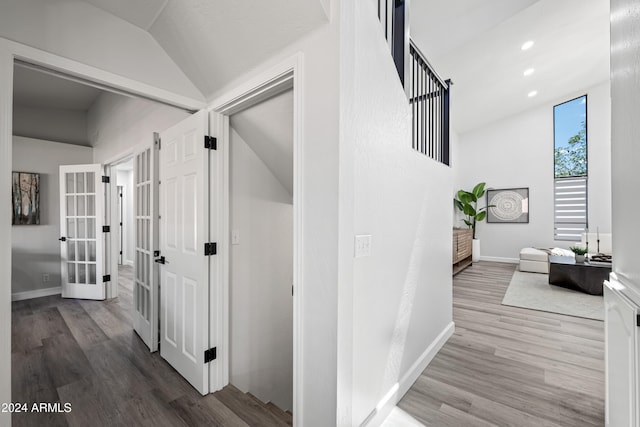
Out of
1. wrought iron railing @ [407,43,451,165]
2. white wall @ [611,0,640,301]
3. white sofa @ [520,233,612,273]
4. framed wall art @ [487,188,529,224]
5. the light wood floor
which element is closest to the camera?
white wall @ [611,0,640,301]

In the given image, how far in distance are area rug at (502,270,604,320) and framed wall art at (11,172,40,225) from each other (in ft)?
23.5

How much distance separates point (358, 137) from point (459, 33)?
3033mm

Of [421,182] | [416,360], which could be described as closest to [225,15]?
[421,182]

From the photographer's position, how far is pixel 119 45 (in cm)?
181

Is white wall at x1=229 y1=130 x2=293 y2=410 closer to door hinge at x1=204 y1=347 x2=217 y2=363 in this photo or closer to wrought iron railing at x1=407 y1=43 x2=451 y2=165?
door hinge at x1=204 y1=347 x2=217 y2=363

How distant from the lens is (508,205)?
7.07 m

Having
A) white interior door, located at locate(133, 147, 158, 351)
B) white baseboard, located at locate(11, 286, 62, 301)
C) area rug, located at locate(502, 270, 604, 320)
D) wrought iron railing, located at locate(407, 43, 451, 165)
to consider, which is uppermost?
wrought iron railing, located at locate(407, 43, 451, 165)

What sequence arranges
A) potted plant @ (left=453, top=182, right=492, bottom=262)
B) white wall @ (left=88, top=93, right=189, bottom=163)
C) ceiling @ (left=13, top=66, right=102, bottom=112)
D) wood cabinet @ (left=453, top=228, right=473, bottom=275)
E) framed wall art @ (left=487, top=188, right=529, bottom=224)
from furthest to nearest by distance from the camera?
1. potted plant @ (left=453, top=182, right=492, bottom=262)
2. framed wall art @ (left=487, top=188, right=529, bottom=224)
3. wood cabinet @ (left=453, top=228, right=473, bottom=275)
4. ceiling @ (left=13, top=66, right=102, bottom=112)
5. white wall @ (left=88, top=93, right=189, bottom=163)

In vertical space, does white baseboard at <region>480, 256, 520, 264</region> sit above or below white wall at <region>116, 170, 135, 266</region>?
below

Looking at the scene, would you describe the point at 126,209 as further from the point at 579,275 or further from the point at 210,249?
the point at 579,275

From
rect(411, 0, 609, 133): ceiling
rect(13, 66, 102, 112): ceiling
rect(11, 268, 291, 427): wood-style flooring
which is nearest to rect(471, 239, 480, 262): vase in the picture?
rect(411, 0, 609, 133): ceiling

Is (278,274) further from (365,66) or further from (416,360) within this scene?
(365,66)

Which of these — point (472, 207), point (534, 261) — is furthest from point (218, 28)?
point (472, 207)

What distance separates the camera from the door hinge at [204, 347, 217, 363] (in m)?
2.01
